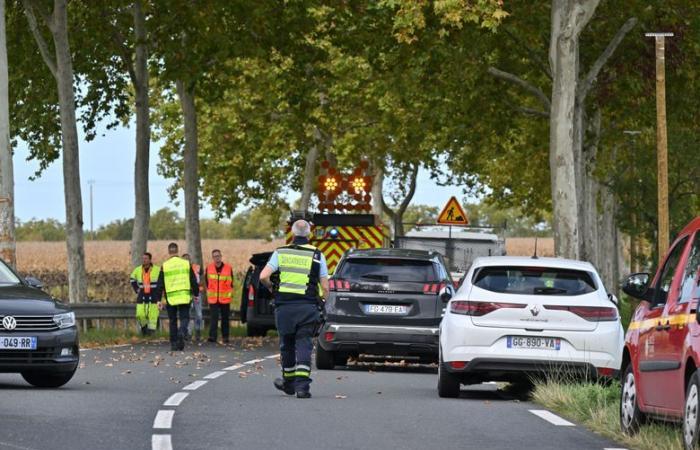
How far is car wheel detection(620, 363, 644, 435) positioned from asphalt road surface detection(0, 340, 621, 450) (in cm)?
25

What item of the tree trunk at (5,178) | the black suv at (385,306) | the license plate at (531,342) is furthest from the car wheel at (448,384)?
the tree trunk at (5,178)

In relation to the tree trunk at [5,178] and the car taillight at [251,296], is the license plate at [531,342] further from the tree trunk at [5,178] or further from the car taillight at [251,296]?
the car taillight at [251,296]

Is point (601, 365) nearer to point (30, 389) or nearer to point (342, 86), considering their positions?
point (30, 389)

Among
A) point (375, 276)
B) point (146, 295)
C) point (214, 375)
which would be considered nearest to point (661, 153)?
point (146, 295)

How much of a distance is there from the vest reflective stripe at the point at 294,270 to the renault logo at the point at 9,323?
8.78 feet

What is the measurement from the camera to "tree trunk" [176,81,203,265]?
4269cm

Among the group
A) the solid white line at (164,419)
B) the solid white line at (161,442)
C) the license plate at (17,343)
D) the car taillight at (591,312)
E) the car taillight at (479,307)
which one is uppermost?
the car taillight at (479,307)

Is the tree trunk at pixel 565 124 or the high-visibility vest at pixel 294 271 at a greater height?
the tree trunk at pixel 565 124

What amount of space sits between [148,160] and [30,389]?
70.5 ft

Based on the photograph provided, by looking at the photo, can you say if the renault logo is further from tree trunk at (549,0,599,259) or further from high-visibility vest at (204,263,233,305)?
tree trunk at (549,0,599,259)

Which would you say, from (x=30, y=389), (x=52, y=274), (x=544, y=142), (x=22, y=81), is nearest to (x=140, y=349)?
(x=30, y=389)

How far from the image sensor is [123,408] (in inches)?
603

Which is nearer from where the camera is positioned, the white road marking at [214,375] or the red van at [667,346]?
the red van at [667,346]

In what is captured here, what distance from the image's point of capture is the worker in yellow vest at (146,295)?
32938 mm
